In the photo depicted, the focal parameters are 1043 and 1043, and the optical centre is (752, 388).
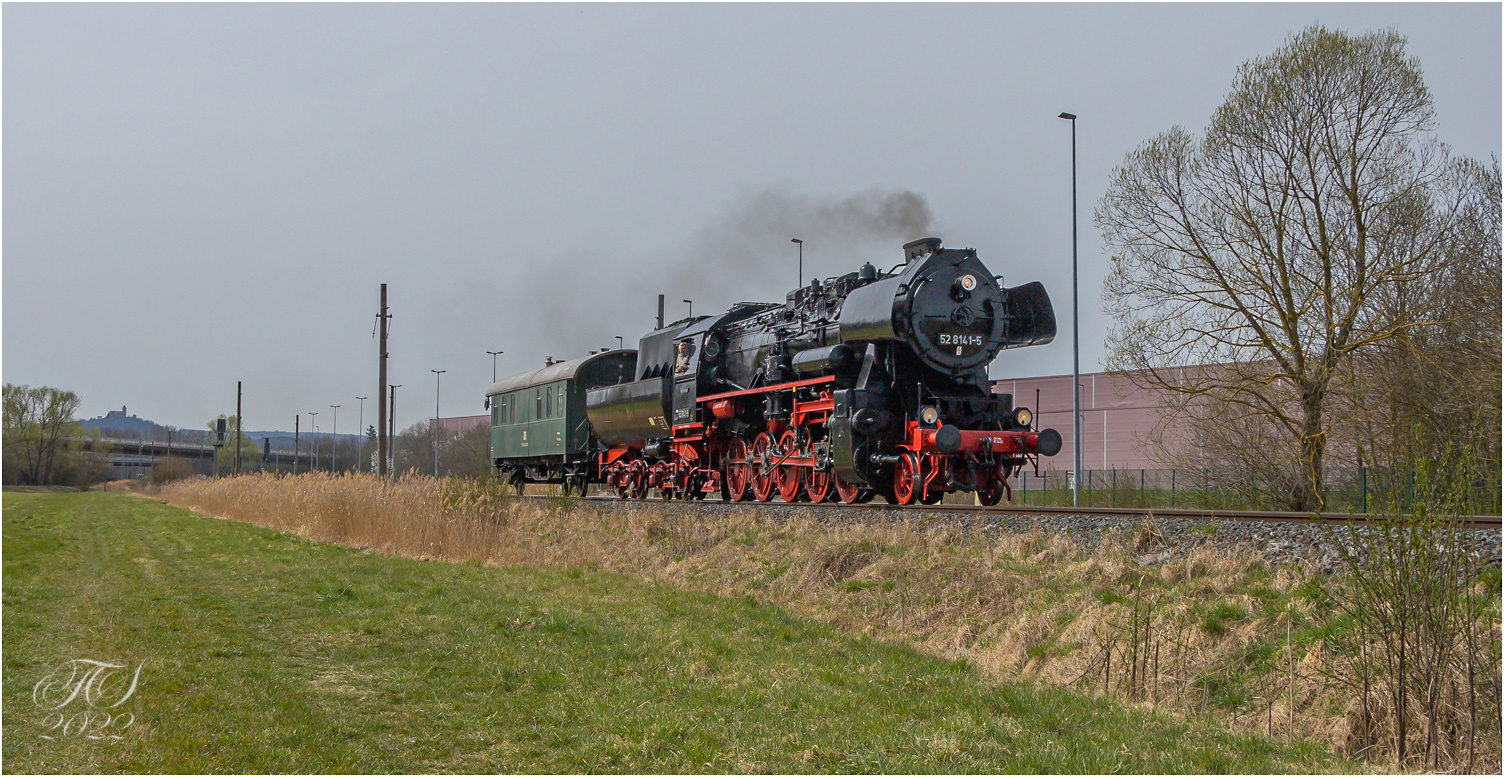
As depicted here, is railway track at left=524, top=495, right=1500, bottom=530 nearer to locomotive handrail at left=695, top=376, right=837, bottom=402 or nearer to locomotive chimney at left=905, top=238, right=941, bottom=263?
locomotive handrail at left=695, top=376, right=837, bottom=402

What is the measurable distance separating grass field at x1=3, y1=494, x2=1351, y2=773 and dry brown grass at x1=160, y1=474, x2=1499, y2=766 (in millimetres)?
723

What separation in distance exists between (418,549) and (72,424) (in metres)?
18.5

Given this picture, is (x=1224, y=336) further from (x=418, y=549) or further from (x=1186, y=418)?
(x=418, y=549)

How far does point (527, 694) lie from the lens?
7180mm

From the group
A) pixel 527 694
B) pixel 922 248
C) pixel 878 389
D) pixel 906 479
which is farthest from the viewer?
pixel 922 248

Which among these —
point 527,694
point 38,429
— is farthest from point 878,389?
point 38,429

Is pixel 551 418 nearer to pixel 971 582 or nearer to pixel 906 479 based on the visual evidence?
pixel 906 479

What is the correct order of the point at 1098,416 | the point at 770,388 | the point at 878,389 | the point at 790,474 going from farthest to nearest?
1. the point at 1098,416
2. the point at 790,474
3. the point at 770,388
4. the point at 878,389

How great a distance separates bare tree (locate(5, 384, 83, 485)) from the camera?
2530cm

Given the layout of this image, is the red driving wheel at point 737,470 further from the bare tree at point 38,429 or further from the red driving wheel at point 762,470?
the bare tree at point 38,429

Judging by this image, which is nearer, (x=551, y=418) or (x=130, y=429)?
(x=551, y=418)

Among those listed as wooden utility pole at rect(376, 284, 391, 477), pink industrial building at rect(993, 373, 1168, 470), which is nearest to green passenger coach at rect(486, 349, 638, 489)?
wooden utility pole at rect(376, 284, 391, 477)

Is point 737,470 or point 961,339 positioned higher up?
point 961,339

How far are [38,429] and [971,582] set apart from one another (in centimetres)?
2714
